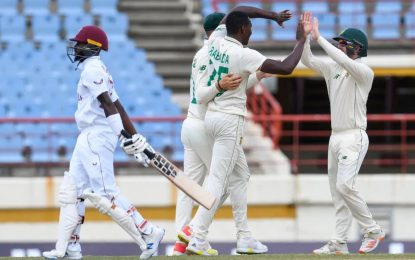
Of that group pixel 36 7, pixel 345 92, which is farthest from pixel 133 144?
pixel 36 7

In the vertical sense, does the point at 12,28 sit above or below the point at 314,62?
below

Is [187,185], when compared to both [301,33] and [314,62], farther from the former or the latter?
[314,62]

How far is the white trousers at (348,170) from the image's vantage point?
1029 cm

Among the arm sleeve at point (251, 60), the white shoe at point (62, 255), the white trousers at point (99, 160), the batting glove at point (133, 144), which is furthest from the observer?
the arm sleeve at point (251, 60)

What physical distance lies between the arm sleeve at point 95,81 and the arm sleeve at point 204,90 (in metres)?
0.89

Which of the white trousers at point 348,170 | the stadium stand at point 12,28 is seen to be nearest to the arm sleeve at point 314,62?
the white trousers at point 348,170

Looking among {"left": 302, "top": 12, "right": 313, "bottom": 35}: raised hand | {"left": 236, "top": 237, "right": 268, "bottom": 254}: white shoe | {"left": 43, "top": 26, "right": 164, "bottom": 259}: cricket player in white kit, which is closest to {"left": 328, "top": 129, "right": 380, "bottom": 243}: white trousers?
{"left": 236, "top": 237, "right": 268, "bottom": 254}: white shoe

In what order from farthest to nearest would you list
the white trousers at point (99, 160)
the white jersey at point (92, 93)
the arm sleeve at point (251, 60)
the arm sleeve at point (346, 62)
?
the arm sleeve at point (346, 62) < the arm sleeve at point (251, 60) < the white trousers at point (99, 160) < the white jersey at point (92, 93)

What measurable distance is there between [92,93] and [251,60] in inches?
47.7

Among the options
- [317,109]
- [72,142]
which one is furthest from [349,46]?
[317,109]

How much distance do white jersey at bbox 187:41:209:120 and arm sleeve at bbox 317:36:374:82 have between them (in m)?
0.89

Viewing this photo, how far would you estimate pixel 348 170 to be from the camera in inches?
405

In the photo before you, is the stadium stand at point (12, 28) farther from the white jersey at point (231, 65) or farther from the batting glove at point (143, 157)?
the batting glove at point (143, 157)

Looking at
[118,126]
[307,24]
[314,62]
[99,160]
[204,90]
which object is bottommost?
[99,160]
